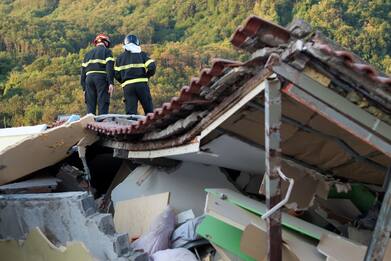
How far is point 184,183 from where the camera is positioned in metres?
5.27

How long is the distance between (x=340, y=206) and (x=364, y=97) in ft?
6.28

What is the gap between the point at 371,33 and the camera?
3281 cm

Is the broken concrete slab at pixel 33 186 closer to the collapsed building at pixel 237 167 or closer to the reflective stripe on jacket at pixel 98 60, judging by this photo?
the collapsed building at pixel 237 167

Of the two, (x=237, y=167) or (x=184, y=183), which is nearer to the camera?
(x=237, y=167)

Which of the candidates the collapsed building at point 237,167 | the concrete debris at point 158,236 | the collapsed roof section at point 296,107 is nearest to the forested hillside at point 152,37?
→ the collapsed building at point 237,167

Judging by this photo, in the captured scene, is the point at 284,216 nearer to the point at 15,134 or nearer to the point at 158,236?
the point at 158,236

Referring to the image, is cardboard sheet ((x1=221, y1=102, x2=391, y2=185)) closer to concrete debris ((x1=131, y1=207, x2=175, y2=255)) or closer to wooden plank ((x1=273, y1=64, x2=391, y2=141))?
wooden plank ((x1=273, y1=64, x2=391, y2=141))

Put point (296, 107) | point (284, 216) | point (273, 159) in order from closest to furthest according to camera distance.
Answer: point (273, 159), point (296, 107), point (284, 216)

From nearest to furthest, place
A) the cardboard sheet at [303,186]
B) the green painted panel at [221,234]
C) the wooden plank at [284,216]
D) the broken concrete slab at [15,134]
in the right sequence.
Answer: the wooden plank at [284,216], the green painted panel at [221,234], the cardboard sheet at [303,186], the broken concrete slab at [15,134]

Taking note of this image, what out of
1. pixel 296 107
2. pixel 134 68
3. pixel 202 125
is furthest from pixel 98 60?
pixel 296 107

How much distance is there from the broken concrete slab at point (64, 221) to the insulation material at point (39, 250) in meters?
0.08

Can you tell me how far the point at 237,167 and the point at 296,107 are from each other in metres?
1.65

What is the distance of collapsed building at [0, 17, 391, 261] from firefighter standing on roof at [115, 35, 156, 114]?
135cm

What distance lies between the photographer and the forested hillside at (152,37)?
30922mm
